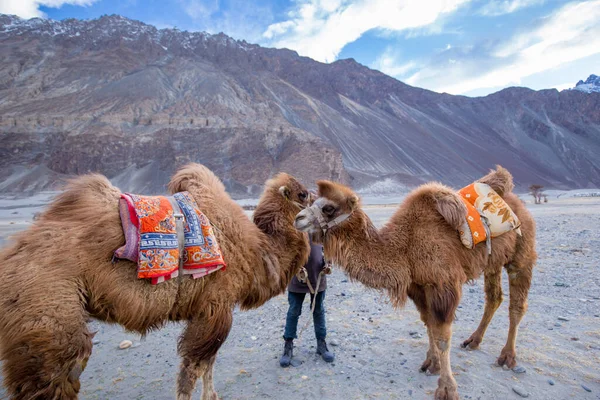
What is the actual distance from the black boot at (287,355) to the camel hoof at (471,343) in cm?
206

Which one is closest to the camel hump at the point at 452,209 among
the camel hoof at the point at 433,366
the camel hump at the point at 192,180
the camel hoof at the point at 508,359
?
the camel hoof at the point at 433,366

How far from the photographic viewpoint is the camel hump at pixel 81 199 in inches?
101

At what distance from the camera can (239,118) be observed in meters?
62.5

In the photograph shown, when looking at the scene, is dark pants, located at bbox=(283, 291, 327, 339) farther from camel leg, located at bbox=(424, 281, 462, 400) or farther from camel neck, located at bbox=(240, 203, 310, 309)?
camel leg, located at bbox=(424, 281, 462, 400)

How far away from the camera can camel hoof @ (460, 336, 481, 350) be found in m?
4.34

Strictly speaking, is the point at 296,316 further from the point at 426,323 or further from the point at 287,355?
the point at 426,323

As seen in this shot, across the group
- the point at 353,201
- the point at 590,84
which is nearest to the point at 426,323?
the point at 353,201

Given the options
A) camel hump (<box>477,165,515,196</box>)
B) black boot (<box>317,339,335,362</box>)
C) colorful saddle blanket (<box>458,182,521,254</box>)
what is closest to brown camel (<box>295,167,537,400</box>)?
colorful saddle blanket (<box>458,182,521,254</box>)

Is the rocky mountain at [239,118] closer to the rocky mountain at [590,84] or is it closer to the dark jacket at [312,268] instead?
the dark jacket at [312,268]

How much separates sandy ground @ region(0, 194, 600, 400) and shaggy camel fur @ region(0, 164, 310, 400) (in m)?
0.86

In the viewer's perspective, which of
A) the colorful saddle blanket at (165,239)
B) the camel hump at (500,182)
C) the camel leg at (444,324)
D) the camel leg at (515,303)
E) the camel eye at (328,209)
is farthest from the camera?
the camel hump at (500,182)

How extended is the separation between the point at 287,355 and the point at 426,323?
5.12 feet

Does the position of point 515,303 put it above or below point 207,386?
above

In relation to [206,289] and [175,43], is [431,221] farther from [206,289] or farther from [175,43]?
[175,43]
